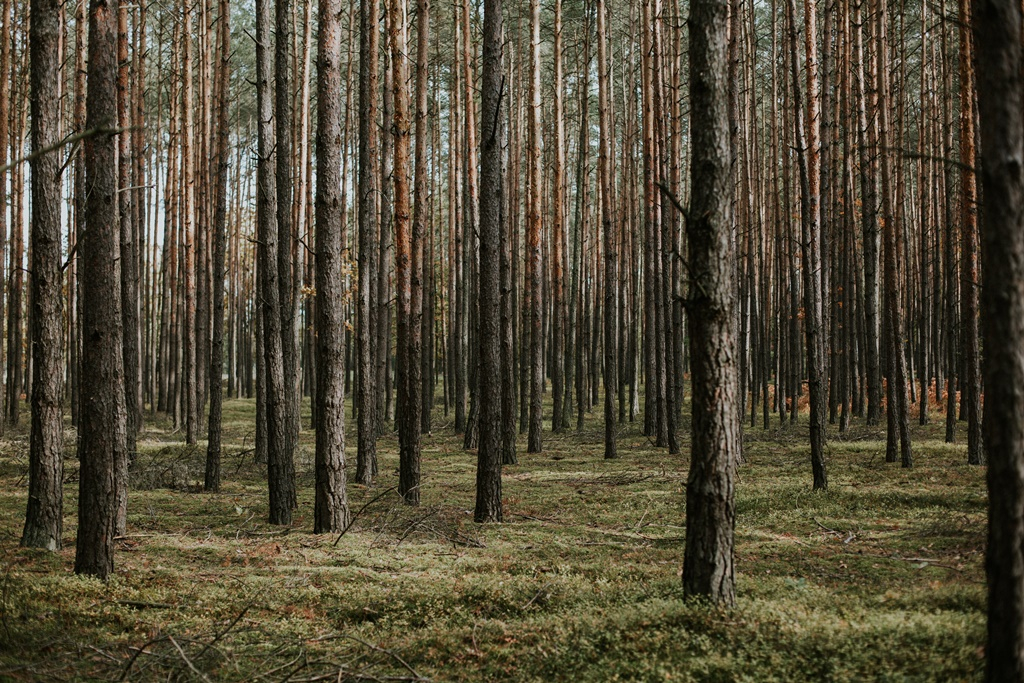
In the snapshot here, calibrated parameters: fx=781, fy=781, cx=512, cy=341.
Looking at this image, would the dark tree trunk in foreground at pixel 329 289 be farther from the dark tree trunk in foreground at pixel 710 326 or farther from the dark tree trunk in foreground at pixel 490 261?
the dark tree trunk in foreground at pixel 710 326

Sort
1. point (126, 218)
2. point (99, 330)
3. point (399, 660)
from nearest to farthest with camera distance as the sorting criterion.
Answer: point (399, 660), point (99, 330), point (126, 218)

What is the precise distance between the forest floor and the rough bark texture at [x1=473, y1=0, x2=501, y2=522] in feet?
1.56

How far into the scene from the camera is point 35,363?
667 centimetres

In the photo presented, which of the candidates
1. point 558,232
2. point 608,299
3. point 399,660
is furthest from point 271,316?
point 558,232

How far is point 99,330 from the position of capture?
616cm

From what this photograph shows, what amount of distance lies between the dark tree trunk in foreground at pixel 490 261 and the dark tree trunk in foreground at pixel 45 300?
407 centimetres

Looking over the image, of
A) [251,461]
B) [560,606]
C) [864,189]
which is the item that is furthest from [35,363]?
[864,189]

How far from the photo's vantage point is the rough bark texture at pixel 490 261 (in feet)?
28.2

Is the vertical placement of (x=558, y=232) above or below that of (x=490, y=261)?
above

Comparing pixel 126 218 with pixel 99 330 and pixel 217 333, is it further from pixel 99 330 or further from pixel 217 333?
pixel 99 330

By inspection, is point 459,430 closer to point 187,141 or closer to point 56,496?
point 187,141

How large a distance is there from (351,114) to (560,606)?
24.0 meters

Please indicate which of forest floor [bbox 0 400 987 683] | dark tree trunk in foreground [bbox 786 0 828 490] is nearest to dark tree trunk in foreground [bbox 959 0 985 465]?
forest floor [bbox 0 400 987 683]

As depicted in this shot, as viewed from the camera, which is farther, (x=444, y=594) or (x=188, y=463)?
(x=188, y=463)
